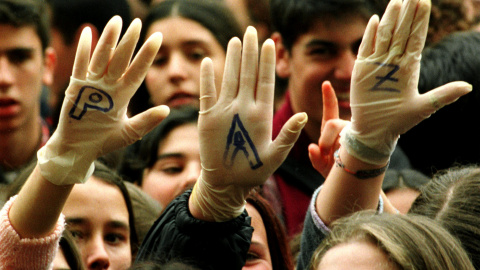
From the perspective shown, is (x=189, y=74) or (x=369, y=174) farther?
(x=189, y=74)

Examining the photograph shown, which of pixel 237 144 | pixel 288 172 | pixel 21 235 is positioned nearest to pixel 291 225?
pixel 288 172

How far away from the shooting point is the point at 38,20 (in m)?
3.83

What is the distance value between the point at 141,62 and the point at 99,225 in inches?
35.3

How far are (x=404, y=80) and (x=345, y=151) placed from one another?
27 cm

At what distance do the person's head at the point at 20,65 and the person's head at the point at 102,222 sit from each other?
2.94 ft

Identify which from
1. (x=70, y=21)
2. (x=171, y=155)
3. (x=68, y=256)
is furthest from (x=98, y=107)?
(x=70, y=21)

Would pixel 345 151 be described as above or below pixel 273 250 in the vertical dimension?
above

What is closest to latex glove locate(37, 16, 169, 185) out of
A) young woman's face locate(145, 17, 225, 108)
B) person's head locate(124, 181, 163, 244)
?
person's head locate(124, 181, 163, 244)

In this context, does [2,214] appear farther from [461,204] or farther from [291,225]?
[291,225]

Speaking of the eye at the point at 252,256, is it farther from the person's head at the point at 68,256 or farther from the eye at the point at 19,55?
the eye at the point at 19,55

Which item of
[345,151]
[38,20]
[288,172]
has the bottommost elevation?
[288,172]

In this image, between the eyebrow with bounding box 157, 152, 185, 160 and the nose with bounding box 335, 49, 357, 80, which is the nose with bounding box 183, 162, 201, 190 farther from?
the nose with bounding box 335, 49, 357, 80

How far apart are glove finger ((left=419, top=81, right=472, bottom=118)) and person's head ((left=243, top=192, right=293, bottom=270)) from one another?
2.69ft

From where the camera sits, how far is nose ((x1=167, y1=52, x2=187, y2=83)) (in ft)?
13.0
